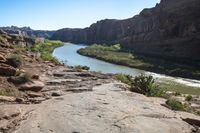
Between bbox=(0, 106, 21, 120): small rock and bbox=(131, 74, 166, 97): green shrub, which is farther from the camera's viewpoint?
bbox=(131, 74, 166, 97): green shrub

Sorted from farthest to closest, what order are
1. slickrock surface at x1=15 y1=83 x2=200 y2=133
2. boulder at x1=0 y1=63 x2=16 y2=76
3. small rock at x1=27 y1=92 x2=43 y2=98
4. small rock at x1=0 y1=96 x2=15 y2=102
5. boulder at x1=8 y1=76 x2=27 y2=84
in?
1. boulder at x1=0 y1=63 x2=16 y2=76
2. boulder at x1=8 y1=76 x2=27 y2=84
3. small rock at x1=27 y1=92 x2=43 y2=98
4. small rock at x1=0 y1=96 x2=15 y2=102
5. slickrock surface at x1=15 y1=83 x2=200 y2=133

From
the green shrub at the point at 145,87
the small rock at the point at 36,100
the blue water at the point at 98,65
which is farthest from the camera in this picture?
the blue water at the point at 98,65

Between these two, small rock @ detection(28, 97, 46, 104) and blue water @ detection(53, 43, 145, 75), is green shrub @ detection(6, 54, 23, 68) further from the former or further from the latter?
blue water @ detection(53, 43, 145, 75)

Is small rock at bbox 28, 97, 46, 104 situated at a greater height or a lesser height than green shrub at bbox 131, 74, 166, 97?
greater

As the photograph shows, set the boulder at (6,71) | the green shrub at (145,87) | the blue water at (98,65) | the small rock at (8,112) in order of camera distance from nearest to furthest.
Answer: the small rock at (8,112), the boulder at (6,71), the green shrub at (145,87), the blue water at (98,65)

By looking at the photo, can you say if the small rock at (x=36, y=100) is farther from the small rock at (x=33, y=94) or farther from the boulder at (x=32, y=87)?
the boulder at (x=32, y=87)

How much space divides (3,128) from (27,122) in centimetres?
91

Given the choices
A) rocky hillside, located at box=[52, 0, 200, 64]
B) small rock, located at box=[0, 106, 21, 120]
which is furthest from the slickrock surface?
rocky hillside, located at box=[52, 0, 200, 64]

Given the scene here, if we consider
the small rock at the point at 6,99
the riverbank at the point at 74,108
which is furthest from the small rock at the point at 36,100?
→ the small rock at the point at 6,99

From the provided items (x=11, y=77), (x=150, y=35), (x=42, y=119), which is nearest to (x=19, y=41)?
(x=11, y=77)

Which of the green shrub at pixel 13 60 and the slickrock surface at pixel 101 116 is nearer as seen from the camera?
the slickrock surface at pixel 101 116

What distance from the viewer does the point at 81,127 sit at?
12.9 m

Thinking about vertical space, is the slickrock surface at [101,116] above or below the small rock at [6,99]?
below

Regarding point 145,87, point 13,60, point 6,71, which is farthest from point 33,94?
point 145,87
